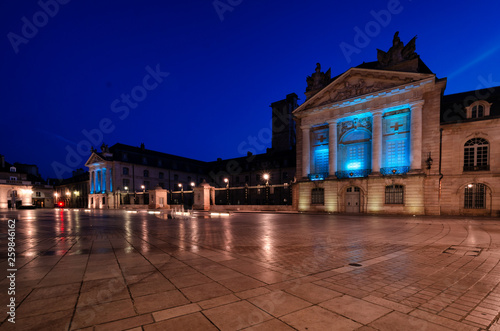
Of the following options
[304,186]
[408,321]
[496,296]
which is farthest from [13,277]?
[304,186]

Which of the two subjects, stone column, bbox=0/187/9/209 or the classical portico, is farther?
stone column, bbox=0/187/9/209

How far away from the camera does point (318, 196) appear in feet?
96.3

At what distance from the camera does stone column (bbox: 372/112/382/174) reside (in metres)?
25.7

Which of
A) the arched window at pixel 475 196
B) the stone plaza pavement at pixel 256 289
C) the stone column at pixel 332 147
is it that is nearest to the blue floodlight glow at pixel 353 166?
the stone column at pixel 332 147

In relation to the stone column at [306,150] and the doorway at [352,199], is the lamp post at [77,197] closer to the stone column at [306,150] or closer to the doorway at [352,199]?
the stone column at [306,150]

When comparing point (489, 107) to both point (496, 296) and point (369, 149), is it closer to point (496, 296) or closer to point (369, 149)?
point (369, 149)

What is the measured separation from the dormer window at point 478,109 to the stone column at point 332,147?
40.9 ft

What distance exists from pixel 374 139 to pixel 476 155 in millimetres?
8847

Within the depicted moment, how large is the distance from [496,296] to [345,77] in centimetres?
2843

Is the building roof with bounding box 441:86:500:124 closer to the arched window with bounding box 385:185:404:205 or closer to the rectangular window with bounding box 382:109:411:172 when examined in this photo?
the rectangular window with bounding box 382:109:411:172

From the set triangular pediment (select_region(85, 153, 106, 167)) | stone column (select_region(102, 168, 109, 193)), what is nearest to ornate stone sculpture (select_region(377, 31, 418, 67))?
triangular pediment (select_region(85, 153, 106, 167))

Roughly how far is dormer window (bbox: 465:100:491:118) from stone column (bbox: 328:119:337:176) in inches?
491

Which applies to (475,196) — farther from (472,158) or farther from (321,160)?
(321,160)

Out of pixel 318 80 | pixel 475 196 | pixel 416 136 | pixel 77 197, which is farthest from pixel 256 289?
pixel 77 197
